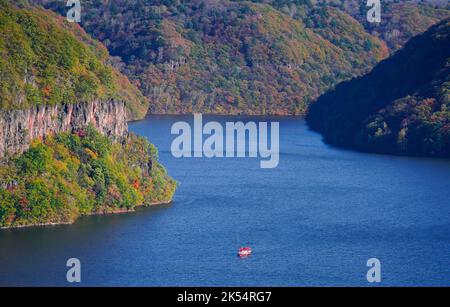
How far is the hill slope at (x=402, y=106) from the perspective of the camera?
140750mm

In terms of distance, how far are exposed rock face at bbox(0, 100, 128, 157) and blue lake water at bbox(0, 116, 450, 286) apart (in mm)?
7834

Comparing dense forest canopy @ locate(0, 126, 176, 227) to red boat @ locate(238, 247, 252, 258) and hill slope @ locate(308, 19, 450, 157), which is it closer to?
red boat @ locate(238, 247, 252, 258)

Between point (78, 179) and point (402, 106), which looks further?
point (402, 106)

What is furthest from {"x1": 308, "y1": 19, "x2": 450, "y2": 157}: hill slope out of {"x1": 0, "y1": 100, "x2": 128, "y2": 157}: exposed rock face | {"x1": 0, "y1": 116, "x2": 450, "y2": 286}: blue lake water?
{"x1": 0, "y1": 100, "x2": 128, "y2": 157}: exposed rock face

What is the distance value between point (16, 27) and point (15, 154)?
1563cm

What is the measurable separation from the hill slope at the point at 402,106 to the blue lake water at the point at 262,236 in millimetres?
20629

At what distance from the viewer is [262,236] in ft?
289

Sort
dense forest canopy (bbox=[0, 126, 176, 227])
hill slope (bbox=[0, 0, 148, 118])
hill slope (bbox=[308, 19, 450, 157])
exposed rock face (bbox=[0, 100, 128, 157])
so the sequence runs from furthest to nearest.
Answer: hill slope (bbox=[308, 19, 450, 157]) < hill slope (bbox=[0, 0, 148, 118]) < exposed rock face (bbox=[0, 100, 128, 157]) < dense forest canopy (bbox=[0, 126, 176, 227])

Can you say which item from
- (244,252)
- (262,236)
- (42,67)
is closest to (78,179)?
(42,67)

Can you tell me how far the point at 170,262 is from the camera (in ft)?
263

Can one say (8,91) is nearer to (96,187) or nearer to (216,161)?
(96,187)

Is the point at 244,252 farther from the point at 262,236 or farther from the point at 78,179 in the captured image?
the point at 78,179

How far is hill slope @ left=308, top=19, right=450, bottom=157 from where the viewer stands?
140750mm

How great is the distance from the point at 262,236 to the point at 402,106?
2560 inches
